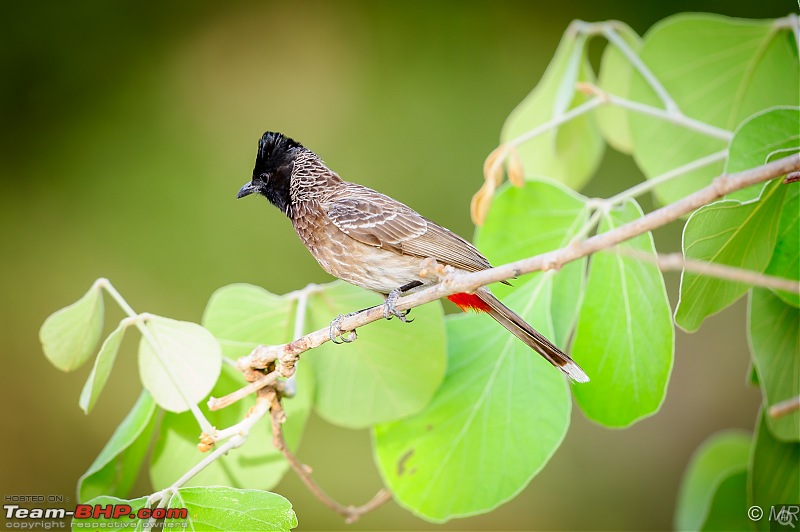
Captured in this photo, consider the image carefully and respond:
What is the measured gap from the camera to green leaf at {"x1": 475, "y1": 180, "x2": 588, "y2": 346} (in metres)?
1.54

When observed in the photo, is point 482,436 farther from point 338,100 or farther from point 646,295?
point 338,100

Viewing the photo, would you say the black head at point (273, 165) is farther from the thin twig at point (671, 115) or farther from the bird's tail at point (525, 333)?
the thin twig at point (671, 115)

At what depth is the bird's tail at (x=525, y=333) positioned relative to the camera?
1309 mm

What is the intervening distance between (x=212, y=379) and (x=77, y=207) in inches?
94.5

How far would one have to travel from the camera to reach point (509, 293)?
1523 mm

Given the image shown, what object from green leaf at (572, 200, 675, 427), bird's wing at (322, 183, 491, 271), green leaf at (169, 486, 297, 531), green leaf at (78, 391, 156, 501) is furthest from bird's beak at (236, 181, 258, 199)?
green leaf at (572, 200, 675, 427)

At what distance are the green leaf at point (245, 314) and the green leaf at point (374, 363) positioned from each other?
0.21ft

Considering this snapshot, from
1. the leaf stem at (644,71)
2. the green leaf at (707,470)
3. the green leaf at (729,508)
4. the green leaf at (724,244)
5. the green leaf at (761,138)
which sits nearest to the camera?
the green leaf at (724,244)

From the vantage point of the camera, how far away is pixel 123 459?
1484 millimetres

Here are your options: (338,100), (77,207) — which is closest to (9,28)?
(77,207)

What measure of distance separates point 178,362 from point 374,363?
398 mm

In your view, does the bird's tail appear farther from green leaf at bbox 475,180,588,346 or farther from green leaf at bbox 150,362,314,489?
green leaf at bbox 150,362,314,489

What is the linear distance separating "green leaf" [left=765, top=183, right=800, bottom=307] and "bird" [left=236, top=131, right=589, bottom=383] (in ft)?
1.40

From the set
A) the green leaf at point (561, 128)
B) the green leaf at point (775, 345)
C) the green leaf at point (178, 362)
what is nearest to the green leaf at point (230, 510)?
the green leaf at point (178, 362)
